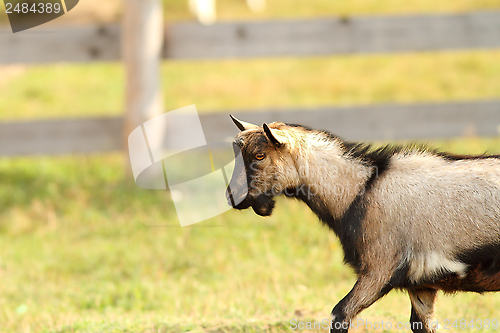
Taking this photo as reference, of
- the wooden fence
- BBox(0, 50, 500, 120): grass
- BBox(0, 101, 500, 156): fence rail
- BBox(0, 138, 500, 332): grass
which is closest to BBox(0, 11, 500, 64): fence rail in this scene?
the wooden fence

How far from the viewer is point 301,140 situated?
2115 mm

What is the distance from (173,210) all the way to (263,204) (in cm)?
331

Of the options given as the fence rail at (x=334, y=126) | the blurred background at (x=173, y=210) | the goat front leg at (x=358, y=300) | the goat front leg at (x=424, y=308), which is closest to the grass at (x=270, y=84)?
the blurred background at (x=173, y=210)

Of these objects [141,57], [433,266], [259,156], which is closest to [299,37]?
[141,57]

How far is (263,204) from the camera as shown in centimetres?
210

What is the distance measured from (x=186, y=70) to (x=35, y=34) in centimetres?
673

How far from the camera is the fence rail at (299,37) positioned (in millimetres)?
5160

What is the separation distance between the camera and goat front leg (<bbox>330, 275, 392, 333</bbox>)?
198cm

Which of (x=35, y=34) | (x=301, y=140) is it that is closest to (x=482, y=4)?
(x=35, y=34)

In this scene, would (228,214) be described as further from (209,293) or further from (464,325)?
(464,325)

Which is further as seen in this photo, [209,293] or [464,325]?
[209,293]

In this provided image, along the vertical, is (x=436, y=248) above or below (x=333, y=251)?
above

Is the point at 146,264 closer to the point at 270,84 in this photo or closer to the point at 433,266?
the point at 433,266

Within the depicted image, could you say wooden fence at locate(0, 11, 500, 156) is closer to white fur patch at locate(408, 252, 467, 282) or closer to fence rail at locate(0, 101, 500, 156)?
fence rail at locate(0, 101, 500, 156)
